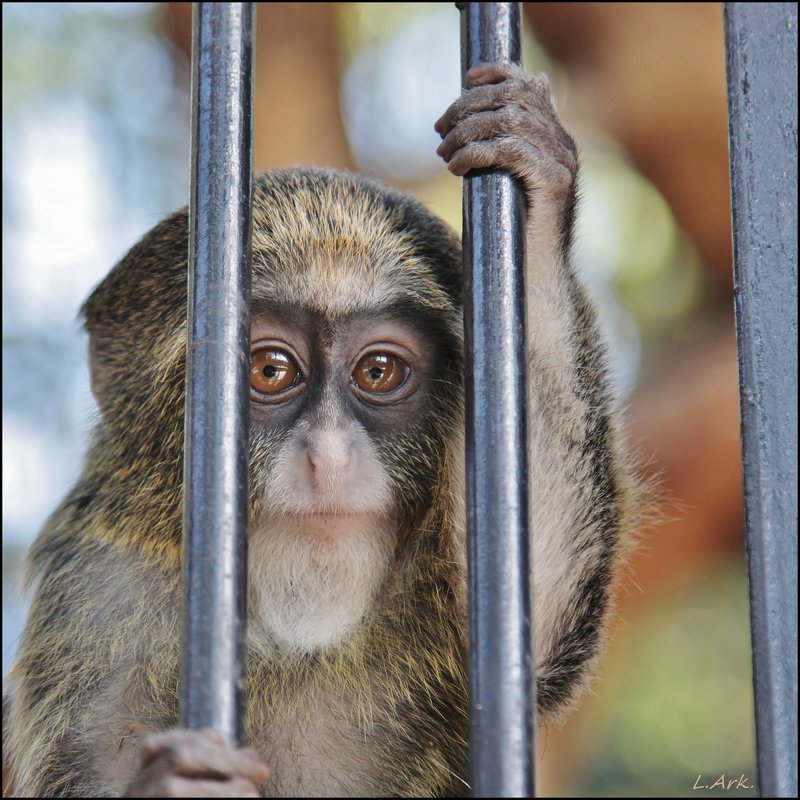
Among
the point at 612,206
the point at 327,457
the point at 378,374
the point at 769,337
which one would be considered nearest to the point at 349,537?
the point at 327,457

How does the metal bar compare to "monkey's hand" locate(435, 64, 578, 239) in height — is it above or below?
below

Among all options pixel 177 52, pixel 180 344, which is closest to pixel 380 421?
pixel 180 344

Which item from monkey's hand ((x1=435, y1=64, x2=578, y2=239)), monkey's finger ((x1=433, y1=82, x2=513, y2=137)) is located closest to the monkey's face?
monkey's hand ((x1=435, y1=64, x2=578, y2=239))

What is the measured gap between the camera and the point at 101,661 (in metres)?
2.86

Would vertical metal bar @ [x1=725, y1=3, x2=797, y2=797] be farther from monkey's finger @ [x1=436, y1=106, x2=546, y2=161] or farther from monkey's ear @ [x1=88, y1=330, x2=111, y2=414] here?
monkey's ear @ [x1=88, y1=330, x2=111, y2=414]

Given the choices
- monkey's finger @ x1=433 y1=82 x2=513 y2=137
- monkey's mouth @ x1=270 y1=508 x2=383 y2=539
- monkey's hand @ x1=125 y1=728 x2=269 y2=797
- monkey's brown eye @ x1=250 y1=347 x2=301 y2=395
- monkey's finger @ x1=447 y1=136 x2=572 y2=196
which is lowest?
monkey's hand @ x1=125 y1=728 x2=269 y2=797

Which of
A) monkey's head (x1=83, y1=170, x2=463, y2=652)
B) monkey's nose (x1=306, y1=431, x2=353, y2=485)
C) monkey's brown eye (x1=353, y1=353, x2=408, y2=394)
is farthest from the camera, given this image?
monkey's brown eye (x1=353, y1=353, x2=408, y2=394)

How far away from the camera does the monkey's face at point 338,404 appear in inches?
101

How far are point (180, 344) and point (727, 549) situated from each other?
4.62 m

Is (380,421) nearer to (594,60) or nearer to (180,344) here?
(180,344)

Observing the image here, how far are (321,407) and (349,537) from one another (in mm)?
318

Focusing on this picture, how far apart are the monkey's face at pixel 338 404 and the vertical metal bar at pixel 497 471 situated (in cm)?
94

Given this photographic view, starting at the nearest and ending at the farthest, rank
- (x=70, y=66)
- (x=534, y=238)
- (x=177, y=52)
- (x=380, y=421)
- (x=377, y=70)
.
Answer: (x=534, y=238) → (x=380, y=421) → (x=177, y=52) → (x=377, y=70) → (x=70, y=66)

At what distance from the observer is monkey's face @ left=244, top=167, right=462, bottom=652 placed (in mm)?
2570
